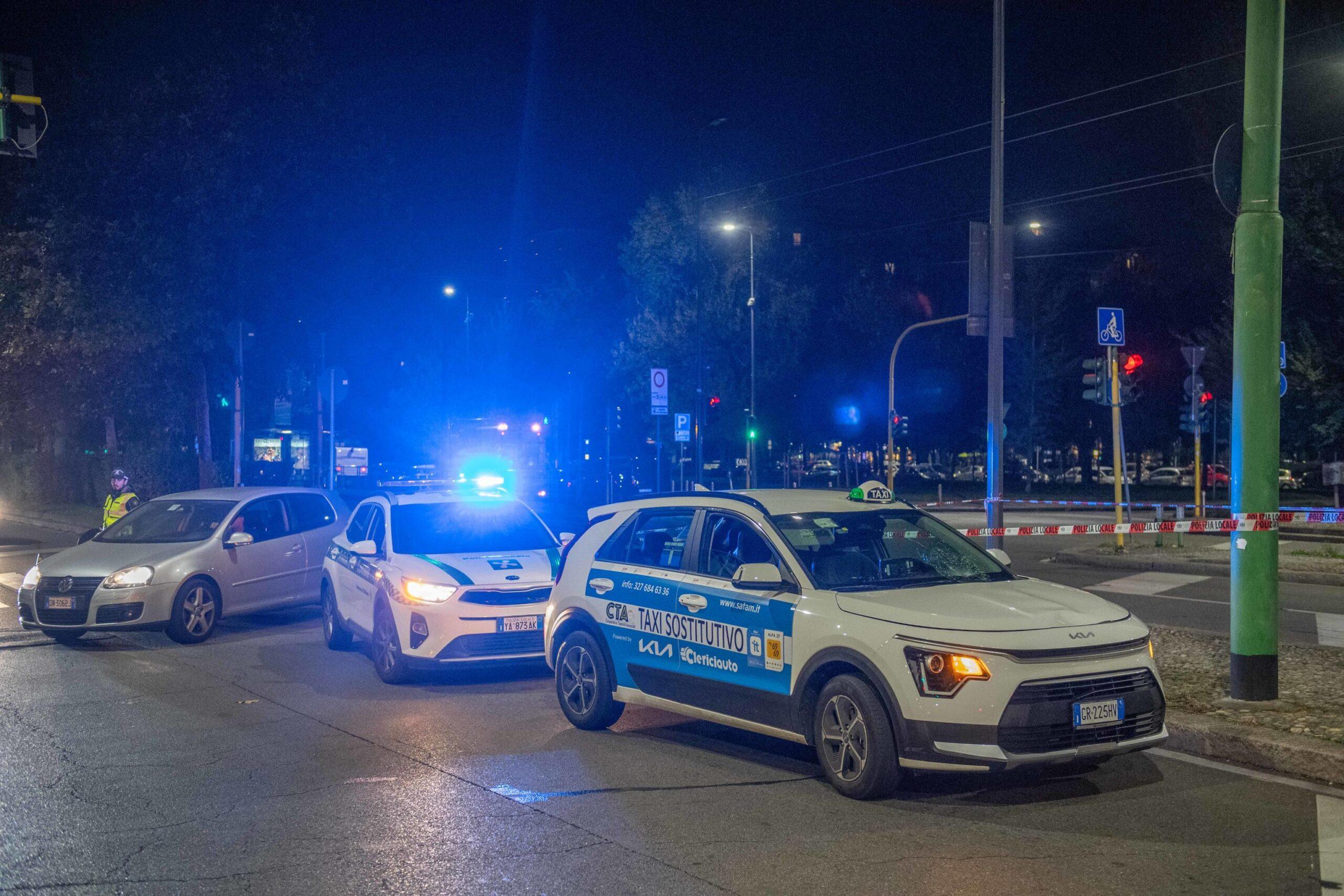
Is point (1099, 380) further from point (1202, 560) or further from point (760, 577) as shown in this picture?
point (760, 577)

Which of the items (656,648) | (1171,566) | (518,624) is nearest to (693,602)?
(656,648)

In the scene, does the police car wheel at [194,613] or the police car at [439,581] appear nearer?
the police car at [439,581]

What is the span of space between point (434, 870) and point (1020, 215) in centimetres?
Result: 4475

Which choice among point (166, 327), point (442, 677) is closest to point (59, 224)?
point (166, 327)

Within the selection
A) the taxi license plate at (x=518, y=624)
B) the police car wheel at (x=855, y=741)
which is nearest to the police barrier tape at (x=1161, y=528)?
the police car wheel at (x=855, y=741)

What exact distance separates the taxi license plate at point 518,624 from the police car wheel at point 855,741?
3694 millimetres

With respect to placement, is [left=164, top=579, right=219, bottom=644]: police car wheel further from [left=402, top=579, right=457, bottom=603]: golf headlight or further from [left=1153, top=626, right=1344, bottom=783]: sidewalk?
[left=1153, top=626, right=1344, bottom=783]: sidewalk

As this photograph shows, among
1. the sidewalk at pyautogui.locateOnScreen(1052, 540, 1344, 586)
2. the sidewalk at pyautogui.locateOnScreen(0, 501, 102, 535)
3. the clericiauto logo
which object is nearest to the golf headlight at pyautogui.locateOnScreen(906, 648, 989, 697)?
the clericiauto logo

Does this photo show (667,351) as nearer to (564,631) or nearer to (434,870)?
(564,631)

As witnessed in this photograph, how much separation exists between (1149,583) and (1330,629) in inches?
186

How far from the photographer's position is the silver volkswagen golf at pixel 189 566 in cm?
1179

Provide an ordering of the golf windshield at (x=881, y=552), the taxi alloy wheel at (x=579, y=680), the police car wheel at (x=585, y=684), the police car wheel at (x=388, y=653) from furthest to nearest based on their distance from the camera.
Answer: the police car wheel at (x=388, y=653), the taxi alloy wheel at (x=579, y=680), the police car wheel at (x=585, y=684), the golf windshield at (x=881, y=552)

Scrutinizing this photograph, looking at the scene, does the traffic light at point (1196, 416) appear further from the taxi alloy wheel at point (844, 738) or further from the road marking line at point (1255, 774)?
the taxi alloy wheel at point (844, 738)

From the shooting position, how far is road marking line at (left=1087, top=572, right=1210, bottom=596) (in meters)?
15.8
